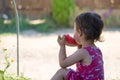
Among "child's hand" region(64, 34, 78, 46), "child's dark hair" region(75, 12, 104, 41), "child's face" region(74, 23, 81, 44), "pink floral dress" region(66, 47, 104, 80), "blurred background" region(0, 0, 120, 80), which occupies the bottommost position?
"blurred background" region(0, 0, 120, 80)

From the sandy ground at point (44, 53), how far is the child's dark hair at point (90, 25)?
5.68ft

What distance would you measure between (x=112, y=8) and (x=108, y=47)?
458 cm

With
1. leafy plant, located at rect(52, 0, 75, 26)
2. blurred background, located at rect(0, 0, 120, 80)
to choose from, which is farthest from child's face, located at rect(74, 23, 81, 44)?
leafy plant, located at rect(52, 0, 75, 26)

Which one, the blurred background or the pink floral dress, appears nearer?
the pink floral dress

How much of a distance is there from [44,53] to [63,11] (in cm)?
458

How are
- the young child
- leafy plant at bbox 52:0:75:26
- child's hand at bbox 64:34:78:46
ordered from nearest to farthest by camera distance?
the young child, child's hand at bbox 64:34:78:46, leafy plant at bbox 52:0:75:26

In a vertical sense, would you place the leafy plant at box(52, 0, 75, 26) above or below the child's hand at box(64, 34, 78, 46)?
below

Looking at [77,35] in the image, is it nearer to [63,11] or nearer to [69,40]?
[69,40]

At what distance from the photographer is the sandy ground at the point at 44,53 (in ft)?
22.6

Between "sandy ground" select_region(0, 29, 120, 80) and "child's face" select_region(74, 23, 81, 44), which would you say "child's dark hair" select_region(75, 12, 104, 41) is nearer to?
"child's face" select_region(74, 23, 81, 44)

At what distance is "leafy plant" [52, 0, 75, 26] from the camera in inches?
522

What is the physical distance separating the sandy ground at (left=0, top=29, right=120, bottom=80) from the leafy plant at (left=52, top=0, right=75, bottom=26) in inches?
28.4

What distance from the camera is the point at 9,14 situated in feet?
47.6

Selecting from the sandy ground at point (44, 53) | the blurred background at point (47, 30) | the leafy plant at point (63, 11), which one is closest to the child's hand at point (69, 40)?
the sandy ground at point (44, 53)
